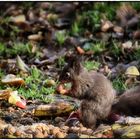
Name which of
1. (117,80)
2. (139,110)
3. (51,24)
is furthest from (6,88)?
(51,24)

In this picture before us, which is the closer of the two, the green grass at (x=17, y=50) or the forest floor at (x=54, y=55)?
the forest floor at (x=54, y=55)

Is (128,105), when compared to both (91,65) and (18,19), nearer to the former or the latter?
(91,65)

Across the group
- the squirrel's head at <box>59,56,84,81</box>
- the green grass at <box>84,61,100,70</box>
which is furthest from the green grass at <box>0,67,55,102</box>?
the squirrel's head at <box>59,56,84,81</box>

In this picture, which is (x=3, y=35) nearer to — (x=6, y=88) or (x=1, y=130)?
(x=6, y=88)

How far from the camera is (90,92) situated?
5.92 m

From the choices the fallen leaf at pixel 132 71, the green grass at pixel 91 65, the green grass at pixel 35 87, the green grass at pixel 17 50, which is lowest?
the green grass at pixel 35 87

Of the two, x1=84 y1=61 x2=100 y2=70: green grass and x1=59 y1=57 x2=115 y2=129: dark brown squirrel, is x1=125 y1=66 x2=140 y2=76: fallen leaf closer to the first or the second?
x1=84 y1=61 x2=100 y2=70: green grass

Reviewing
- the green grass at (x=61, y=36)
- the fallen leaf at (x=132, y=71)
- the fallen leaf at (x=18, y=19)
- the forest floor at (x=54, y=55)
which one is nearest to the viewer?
the forest floor at (x=54, y=55)

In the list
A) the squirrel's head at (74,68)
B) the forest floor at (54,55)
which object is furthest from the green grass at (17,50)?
the squirrel's head at (74,68)

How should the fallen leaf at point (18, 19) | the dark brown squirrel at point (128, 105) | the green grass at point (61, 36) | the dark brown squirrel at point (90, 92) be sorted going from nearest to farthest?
the dark brown squirrel at point (90, 92) < the dark brown squirrel at point (128, 105) < the green grass at point (61, 36) < the fallen leaf at point (18, 19)

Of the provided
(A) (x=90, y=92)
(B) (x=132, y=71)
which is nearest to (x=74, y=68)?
(A) (x=90, y=92)

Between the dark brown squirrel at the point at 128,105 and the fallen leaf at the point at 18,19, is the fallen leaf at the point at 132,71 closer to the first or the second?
the dark brown squirrel at the point at 128,105

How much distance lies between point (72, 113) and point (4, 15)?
4.58m

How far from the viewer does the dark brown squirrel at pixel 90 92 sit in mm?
5863
